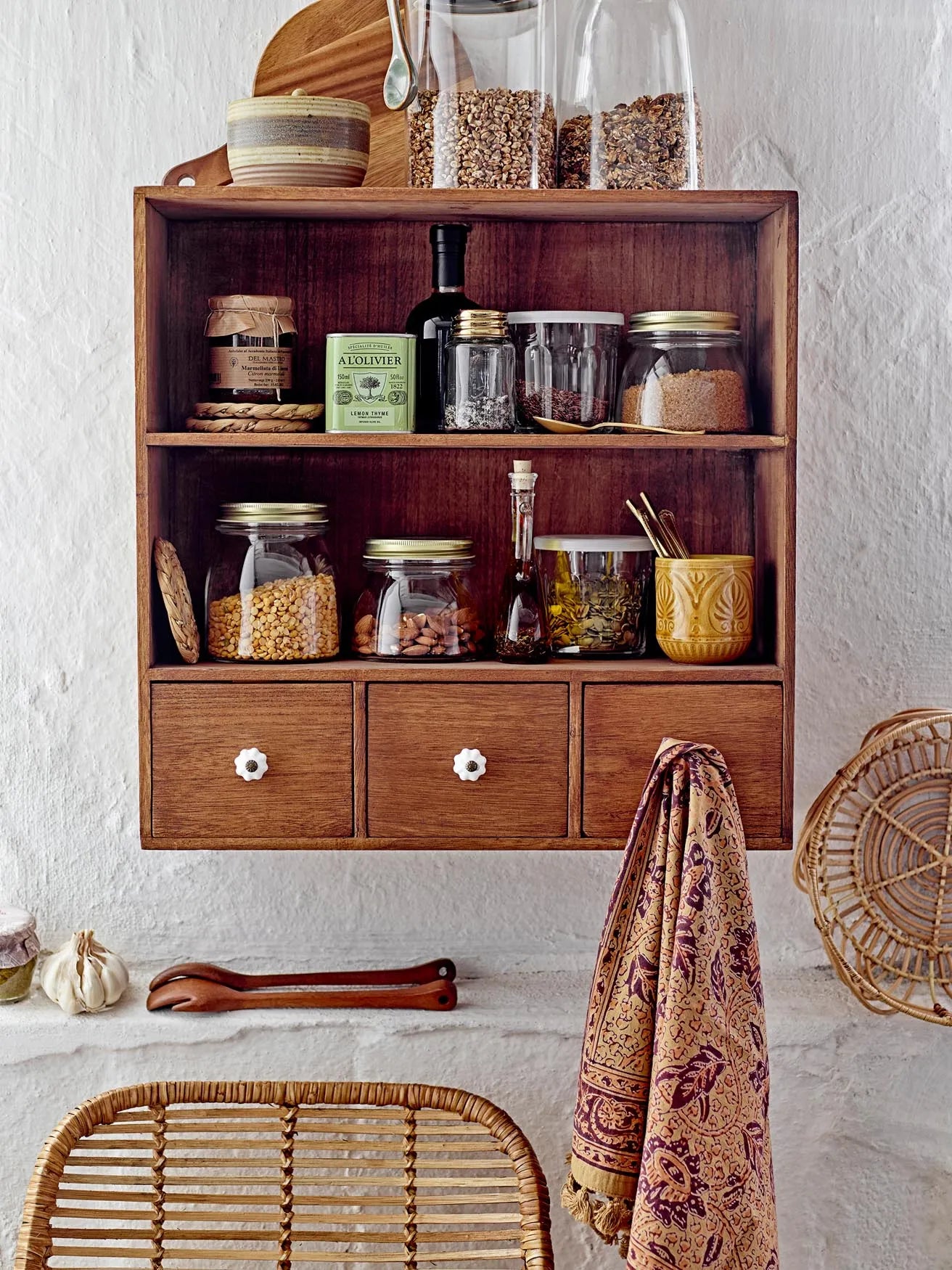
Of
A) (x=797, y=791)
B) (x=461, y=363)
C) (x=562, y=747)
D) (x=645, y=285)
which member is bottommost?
(x=797, y=791)

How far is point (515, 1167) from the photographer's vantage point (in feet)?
4.26

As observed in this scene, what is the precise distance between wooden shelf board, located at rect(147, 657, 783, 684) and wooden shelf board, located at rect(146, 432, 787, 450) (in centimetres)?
23

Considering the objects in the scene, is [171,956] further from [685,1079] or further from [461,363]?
[461,363]

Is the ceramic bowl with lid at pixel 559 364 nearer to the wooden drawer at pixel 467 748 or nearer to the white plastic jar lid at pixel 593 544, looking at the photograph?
the white plastic jar lid at pixel 593 544

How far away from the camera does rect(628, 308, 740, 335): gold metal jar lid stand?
133 cm

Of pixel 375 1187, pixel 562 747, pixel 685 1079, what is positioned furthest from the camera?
Result: pixel 375 1187

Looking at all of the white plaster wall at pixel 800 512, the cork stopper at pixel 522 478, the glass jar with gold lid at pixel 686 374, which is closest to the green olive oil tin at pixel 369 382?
the cork stopper at pixel 522 478

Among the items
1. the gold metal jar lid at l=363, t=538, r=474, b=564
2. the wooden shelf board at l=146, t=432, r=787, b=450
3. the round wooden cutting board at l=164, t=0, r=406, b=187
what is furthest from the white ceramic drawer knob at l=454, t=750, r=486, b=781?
the round wooden cutting board at l=164, t=0, r=406, b=187

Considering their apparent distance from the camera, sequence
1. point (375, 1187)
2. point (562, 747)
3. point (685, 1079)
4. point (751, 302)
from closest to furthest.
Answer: point (685, 1079) → point (562, 747) → point (751, 302) → point (375, 1187)

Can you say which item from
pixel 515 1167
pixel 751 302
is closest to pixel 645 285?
pixel 751 302

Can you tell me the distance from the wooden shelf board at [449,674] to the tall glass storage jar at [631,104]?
1.66 feet

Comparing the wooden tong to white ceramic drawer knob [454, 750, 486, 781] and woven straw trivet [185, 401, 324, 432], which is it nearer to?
white ceramic drawer knob [454, 750, 486, 781]

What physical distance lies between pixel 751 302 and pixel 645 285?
0.41ft

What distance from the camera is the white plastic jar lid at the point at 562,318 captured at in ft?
4.40
